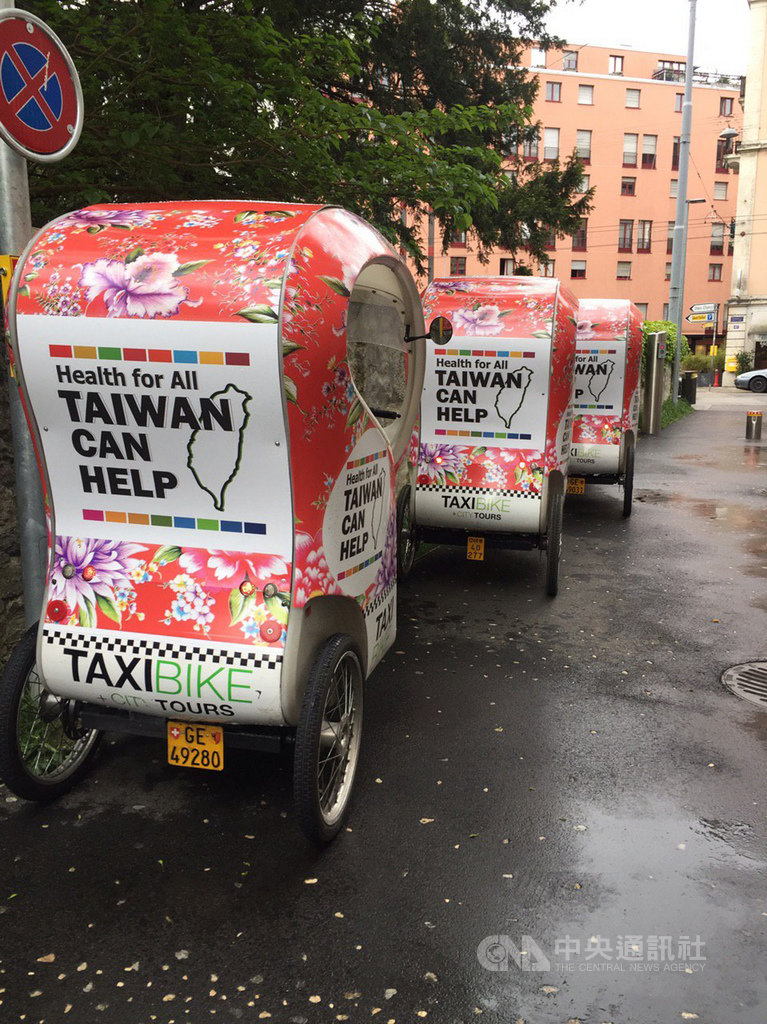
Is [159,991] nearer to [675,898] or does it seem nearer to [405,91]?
[675,898]

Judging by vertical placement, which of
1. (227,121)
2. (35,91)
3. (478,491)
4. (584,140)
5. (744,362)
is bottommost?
(744,362)

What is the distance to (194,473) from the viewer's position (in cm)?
335

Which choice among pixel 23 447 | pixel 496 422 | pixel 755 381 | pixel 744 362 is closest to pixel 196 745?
pixel 23 447

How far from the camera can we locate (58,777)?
3.89m

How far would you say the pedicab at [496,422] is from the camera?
7066mm

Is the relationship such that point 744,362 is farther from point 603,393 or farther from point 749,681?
point 749,681

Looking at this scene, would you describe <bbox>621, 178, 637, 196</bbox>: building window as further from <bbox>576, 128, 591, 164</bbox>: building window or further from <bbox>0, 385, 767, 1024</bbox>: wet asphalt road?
<bbox>0, 385, 767, 1024</bbox>: wet asphalt road

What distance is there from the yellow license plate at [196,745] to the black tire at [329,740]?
38 centimetres

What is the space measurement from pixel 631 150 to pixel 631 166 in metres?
1.09

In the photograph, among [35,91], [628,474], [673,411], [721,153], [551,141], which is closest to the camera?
[35,91]

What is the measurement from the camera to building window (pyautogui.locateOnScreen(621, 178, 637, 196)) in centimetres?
5800

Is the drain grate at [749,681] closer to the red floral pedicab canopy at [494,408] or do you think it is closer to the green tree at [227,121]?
the red floral pedicab canopy at [494,408]

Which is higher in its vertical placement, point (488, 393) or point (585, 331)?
point (585, 331)

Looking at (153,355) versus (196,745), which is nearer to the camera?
(153,355)
